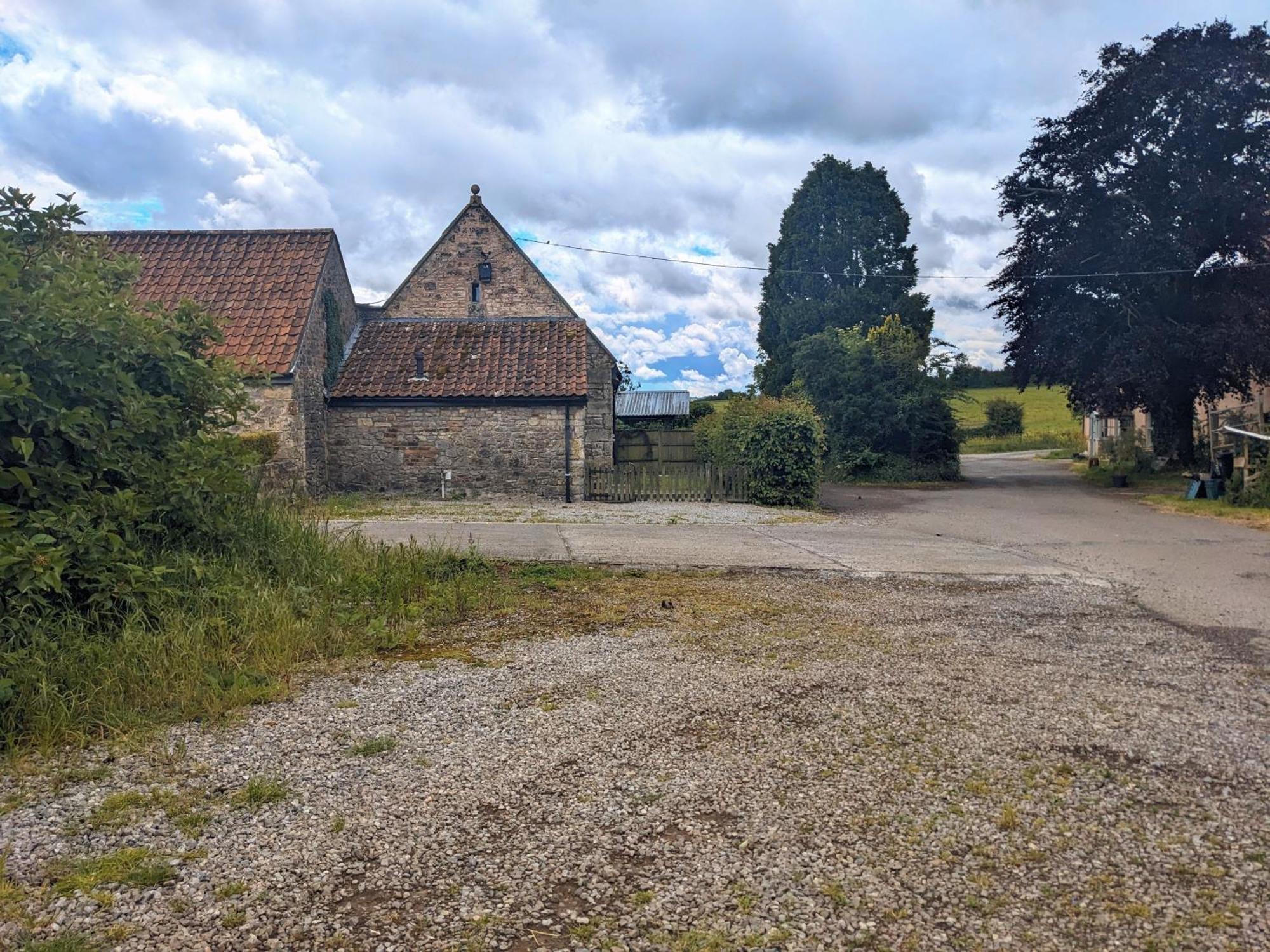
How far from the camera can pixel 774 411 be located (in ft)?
65.3

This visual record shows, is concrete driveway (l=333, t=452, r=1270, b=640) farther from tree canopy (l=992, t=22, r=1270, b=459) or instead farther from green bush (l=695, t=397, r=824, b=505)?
tree canopy (l=992, t=22, r=1270, b=459)

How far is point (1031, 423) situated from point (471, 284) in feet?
145

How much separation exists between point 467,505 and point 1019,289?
63.0 ft

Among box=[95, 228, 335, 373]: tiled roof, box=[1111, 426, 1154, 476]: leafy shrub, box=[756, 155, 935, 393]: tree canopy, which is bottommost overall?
box=[1111, 426, 1154, 476]: leafy shrub

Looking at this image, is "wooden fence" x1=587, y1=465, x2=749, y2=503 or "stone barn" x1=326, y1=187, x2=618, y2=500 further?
"stone barn" x1=326, y1=187, x2=618, y2=500

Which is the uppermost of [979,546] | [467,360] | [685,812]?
[467,360]

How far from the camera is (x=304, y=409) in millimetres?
18875

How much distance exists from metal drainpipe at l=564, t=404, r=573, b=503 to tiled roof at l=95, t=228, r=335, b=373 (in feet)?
19.8

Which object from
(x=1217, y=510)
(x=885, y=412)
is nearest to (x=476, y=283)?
(x=885, y=412)

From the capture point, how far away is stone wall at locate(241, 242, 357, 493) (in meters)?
18.3

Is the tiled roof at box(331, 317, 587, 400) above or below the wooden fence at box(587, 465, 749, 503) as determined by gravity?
above

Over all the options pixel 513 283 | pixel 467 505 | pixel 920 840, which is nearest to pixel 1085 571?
pixel 920 840

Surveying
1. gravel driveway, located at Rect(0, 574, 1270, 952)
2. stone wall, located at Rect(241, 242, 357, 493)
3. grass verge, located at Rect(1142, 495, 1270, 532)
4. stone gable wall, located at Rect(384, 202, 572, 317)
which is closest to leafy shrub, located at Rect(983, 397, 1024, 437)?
grass verge, located at Rect(1142, 495, 1270, 532)

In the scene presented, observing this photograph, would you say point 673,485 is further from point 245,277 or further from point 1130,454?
point 1130,454
